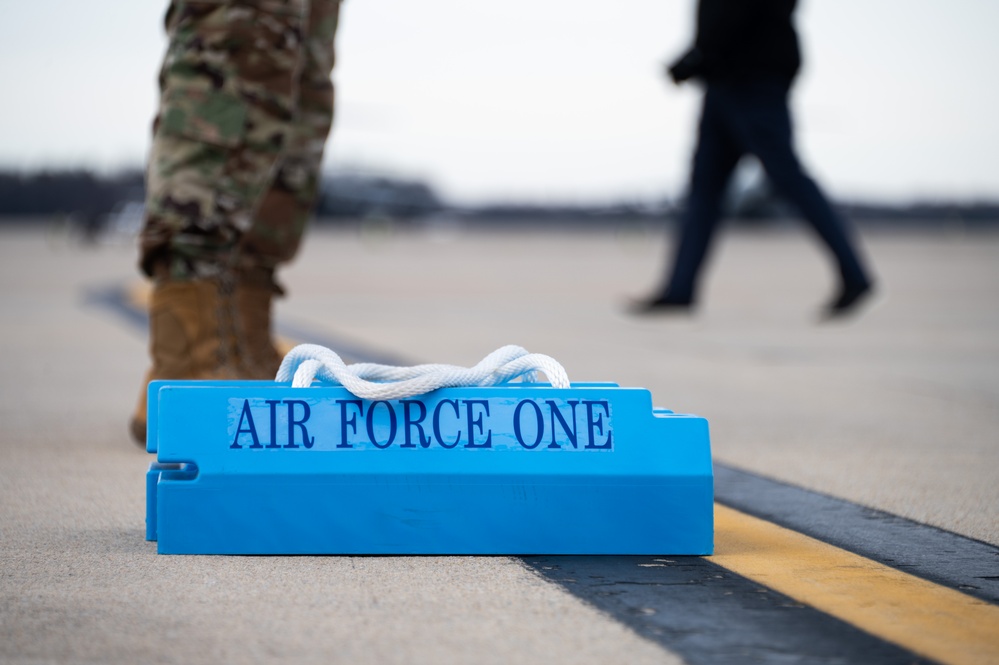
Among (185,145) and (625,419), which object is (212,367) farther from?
(625,419)

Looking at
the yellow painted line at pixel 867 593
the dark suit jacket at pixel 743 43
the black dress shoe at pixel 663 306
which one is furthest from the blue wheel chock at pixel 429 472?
the black dress shoe at pixel 663 306

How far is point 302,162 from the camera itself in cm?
356

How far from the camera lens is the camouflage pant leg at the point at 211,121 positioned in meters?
2.98

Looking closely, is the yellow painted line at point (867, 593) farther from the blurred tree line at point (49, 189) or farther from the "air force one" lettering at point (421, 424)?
the blurred tree line at point (49, 189)

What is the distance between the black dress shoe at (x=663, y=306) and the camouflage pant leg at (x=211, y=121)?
4167 mm

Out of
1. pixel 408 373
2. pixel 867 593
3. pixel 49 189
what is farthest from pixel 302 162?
pixel 49 189

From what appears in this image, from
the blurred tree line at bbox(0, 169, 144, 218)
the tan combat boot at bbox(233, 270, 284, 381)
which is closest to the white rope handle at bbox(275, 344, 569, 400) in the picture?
the tan combat boot at bbox(233, 270, 284, 381)

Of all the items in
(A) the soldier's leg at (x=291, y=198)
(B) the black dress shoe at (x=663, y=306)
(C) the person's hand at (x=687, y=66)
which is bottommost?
(B) the black dress shoe at (x=663, y=306)

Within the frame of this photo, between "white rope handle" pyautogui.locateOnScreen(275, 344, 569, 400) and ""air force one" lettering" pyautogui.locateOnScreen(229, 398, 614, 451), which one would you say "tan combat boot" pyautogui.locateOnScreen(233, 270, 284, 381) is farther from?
""air force one" lettering" pyautogui.locateOnScreen(229, 398, 614, 451)

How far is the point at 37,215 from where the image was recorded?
72.2 m

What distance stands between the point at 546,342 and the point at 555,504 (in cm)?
396

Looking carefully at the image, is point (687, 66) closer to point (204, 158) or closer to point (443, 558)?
point (204, 158)

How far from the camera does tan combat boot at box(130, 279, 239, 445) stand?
2.96 metres

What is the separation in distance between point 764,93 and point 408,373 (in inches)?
185
